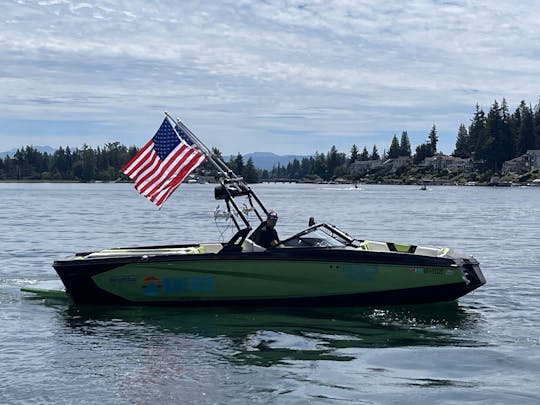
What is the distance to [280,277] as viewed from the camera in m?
15.3

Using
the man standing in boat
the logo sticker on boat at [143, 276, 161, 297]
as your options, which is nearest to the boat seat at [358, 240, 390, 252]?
the man standing in boat

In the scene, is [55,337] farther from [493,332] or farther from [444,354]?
[493,332]

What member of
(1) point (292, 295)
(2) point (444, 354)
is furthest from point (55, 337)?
(2) point (444, 354)

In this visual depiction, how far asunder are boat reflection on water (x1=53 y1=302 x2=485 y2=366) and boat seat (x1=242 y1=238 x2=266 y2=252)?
50.2 inches

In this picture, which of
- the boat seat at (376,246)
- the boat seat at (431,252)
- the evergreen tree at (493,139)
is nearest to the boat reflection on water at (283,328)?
the boat seat at (431,252)

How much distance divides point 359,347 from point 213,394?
3.46 metres

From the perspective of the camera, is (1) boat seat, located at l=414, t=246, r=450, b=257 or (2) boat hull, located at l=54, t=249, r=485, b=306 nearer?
(2) boat hull, located at l=54, t=249, r=485, b=306

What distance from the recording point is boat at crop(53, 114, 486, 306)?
1515 centimetres

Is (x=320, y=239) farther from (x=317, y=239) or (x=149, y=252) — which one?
(x=149, y=252)

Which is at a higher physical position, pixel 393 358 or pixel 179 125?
pixel 179 125

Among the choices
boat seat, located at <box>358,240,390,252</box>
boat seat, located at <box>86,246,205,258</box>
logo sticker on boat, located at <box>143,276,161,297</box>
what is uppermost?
boat seat, located at <box>358,240,390,252</box>

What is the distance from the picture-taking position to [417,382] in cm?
1087

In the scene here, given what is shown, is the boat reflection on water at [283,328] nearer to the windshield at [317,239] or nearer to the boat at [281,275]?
the boat at [281,275]

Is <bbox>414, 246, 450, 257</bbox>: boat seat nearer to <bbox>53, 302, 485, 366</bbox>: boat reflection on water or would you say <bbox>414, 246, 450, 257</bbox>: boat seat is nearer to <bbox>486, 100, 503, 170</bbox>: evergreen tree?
<bbox>53, 302, 485, 366</bbox>: boat reflection on water
